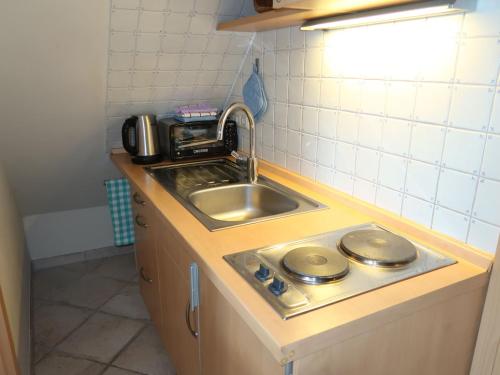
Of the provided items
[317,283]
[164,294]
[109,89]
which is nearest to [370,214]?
[317,283]

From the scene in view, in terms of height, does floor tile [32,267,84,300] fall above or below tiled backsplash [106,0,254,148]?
below

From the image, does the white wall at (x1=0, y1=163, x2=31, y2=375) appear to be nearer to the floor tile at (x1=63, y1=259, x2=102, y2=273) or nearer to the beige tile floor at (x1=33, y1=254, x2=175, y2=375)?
the beige tile floor at (x1=33, y1=254, x2=175, y2=375)

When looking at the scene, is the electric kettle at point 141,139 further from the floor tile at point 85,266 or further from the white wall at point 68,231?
the floor tile at point 85,266

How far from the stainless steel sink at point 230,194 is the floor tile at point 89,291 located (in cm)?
97

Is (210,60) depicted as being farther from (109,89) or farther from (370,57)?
(370,57)

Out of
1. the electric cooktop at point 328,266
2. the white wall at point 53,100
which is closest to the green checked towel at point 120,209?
the white wall at point 53,100

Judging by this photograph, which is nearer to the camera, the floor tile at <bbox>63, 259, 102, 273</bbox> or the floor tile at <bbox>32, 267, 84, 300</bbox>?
the floor tile at <bbox>32, 267, 84, 300</bbox>

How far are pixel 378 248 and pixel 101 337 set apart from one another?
5.42ft

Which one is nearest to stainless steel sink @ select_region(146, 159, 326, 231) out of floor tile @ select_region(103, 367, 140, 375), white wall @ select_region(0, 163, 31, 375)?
white wall @ select_region(0, 163, 31, 375)

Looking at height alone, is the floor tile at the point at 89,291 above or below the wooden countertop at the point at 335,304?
below

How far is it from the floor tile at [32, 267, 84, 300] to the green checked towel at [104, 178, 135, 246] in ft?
1.27

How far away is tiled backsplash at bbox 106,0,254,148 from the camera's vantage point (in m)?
1.77

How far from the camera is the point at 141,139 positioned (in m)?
2.14

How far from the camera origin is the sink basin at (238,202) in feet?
5.89
